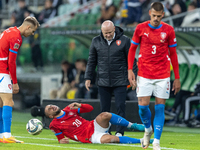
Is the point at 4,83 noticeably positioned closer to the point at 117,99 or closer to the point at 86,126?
the point at 86,126

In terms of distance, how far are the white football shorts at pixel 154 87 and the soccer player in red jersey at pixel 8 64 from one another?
2.07 meters

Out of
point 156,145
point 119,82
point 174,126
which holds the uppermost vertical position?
point 119,82

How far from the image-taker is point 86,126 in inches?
282

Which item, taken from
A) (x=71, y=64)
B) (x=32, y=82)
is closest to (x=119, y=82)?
(x=71, y=64)

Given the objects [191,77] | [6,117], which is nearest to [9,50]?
[6,117]

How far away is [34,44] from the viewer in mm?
17375

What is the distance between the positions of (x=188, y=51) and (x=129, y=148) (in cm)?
736

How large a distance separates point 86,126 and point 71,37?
305 inches

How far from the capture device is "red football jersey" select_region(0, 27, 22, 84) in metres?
6.77

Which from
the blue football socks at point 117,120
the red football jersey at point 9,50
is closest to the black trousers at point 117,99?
the blue football socks at point 117,120

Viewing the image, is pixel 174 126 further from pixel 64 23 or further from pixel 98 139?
pixel 64 23

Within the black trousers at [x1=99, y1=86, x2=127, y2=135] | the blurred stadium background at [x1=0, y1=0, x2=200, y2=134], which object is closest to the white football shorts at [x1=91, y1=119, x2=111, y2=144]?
the black trousers at [x1=99, y1=86, x2=127, y2=135]

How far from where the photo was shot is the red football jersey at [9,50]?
677 centimetres

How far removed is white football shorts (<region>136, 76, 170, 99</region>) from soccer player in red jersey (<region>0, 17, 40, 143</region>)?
2.07 meters
